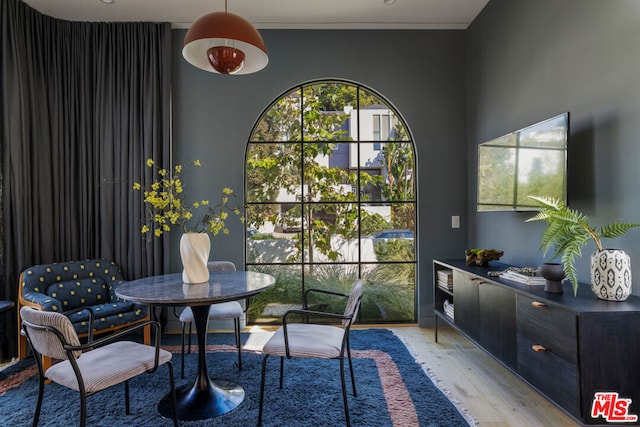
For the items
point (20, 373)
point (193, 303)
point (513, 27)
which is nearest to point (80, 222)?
point (20, 373)

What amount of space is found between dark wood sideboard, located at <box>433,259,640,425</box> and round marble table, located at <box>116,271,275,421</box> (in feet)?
4.81

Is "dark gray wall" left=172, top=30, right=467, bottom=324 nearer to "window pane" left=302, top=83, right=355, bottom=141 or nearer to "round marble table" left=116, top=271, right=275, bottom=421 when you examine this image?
"window pane" left=302, top=83, right=355, bottom=141

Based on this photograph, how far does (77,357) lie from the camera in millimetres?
1745

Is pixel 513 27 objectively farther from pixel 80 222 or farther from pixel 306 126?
pixel 80 222

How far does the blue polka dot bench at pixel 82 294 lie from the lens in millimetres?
2758

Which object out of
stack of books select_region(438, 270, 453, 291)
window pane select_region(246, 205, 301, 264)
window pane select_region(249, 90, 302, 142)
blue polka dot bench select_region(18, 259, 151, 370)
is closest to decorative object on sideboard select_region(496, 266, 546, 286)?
stack of books select_region(438, 270, 453, 291)

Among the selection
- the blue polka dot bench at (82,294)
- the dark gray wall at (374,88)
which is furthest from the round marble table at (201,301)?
the dark gray wall at (374,88)

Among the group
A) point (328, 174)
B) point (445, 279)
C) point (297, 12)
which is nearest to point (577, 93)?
point (445, 279)

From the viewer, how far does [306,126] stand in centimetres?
377

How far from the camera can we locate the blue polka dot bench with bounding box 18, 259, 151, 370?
276 centimetres

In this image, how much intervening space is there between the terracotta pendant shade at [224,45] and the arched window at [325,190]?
1527mm

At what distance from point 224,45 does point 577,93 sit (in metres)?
2.22

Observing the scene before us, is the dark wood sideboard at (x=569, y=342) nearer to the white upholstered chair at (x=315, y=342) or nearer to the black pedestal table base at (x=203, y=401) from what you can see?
the white upholstered chair at (x=315, y=342)

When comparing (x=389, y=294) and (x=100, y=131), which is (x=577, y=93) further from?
(x=100, y=131)
